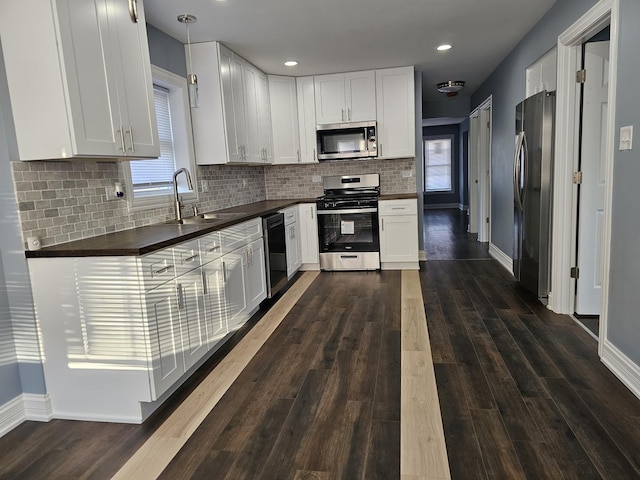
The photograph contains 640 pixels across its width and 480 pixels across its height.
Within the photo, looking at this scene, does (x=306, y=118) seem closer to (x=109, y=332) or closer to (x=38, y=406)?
(x=109, y=332)

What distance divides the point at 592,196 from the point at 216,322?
291cm

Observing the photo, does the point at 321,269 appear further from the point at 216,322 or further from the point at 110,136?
the point at 110,136

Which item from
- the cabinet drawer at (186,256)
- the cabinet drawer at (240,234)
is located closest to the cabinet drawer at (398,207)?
the cabinet drawer at (240,234)

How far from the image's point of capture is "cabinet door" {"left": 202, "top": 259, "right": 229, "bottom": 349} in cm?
280

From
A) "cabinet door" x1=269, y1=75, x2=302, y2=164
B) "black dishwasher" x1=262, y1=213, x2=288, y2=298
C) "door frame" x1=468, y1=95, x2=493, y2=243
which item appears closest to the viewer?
"black dishwasher" x1=262, y1=213, x2=288, y2=298

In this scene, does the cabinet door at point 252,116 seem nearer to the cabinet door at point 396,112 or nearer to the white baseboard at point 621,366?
the cabinet door at point 396,112

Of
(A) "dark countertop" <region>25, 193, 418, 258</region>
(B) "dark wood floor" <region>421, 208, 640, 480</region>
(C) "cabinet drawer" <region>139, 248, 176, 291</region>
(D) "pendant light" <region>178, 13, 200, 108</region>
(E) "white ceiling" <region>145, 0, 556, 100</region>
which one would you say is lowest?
(B) "dark wood floor" <region>421, 208, 640, 480</region>

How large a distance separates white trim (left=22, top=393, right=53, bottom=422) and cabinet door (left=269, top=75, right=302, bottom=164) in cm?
381

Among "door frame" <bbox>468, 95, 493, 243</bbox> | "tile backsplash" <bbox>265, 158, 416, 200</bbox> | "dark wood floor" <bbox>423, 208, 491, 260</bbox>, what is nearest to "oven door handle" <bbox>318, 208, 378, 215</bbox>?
"tile backsplash" <bbox>265, 158, 416, 200</bbox>

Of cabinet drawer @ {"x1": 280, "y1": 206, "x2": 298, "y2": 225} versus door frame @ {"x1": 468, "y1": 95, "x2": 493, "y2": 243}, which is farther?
door frame @ {"x1": 468, "y1": 95, "x2": 493, "y2": 243}

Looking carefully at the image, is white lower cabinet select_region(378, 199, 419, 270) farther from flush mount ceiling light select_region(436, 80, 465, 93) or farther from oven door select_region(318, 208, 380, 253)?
flush mount ceiling light select_region(436, 80, 465, 93)

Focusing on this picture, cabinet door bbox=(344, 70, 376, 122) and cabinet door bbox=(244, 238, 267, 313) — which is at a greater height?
cabinet door bbox=(344, 70, 376, 122)

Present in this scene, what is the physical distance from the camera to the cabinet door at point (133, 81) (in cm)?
247

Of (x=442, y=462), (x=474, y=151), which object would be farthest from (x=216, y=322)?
(x=474, y=151)
